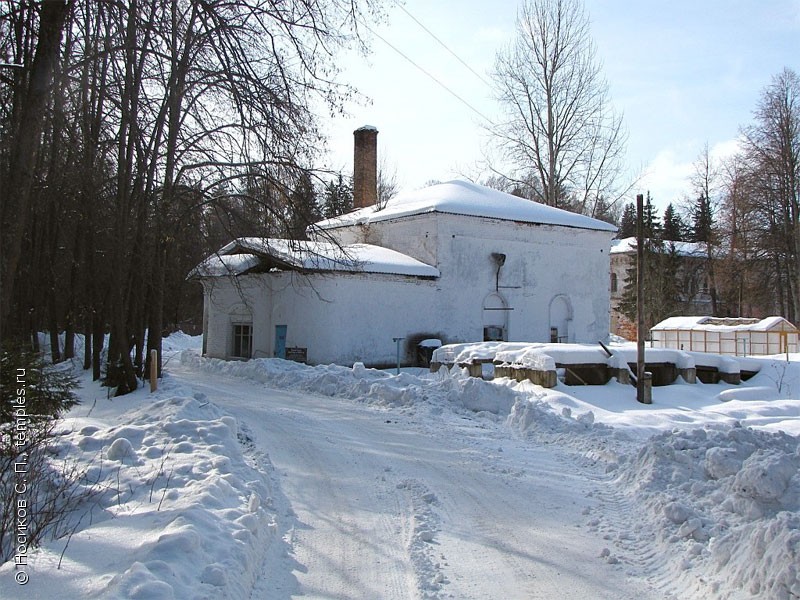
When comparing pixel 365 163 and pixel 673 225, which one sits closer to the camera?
pixel 365 163

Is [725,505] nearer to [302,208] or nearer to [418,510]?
[418,510]

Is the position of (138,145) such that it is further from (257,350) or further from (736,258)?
(736,258)

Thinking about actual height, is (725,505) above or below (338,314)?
below

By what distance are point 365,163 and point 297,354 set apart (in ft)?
48.9

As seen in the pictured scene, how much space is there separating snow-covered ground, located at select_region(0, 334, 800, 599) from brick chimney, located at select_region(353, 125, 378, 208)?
24.9m

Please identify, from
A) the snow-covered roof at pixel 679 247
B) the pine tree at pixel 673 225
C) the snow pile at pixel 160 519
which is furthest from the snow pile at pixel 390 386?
the pine tree at pixel 673 225

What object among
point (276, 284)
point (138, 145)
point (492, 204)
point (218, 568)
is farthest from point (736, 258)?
point (218, 568)

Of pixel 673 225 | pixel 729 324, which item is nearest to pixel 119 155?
pixel 729 324

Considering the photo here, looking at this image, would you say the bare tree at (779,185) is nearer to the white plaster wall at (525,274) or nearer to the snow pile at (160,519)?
the white plaster wall at (525,274)

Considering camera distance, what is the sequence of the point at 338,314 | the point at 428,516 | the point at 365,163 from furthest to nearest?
the point at 365,163
the point at 338,314
the point at 428,516

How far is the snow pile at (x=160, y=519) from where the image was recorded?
420 centimetres

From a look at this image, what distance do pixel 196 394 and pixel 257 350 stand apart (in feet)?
44.3

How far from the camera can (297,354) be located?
24609mm

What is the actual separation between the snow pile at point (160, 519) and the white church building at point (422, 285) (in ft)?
45.6
